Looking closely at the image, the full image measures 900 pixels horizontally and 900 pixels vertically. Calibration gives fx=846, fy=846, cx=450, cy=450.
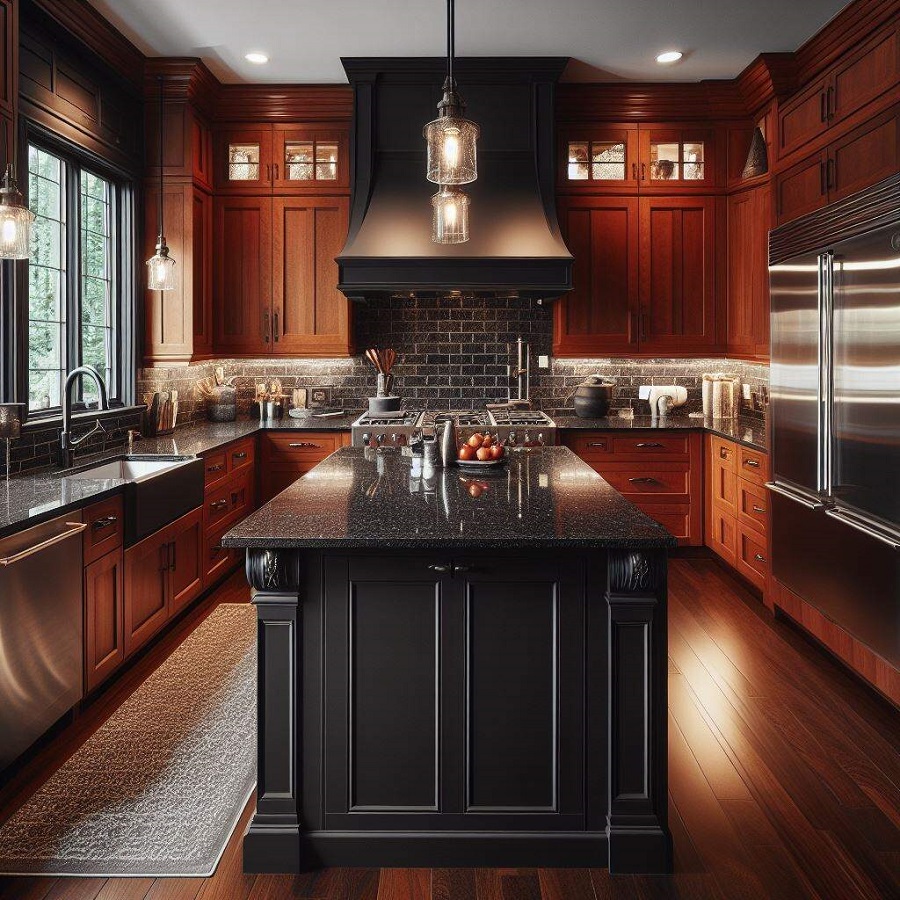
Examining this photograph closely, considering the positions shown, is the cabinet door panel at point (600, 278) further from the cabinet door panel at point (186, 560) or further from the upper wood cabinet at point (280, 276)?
the cabinet door panel at point (186, 560)

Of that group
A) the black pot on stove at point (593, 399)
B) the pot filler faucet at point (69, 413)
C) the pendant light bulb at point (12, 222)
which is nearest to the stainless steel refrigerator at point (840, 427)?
the black pot on stove at point (593, 399)

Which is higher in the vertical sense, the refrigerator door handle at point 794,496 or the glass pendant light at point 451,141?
the glass pendant light at point 451,141

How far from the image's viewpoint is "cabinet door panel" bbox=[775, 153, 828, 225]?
13.0ft

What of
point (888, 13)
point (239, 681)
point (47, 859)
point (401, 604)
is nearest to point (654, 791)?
point (401, 604)

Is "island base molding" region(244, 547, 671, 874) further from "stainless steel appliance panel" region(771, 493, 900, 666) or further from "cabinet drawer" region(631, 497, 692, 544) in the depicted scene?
"cabinet drawer" region(631, 497, 692, 544)

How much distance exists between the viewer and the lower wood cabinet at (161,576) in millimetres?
3699

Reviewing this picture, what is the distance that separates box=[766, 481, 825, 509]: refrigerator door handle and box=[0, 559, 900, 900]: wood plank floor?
0.72 meters

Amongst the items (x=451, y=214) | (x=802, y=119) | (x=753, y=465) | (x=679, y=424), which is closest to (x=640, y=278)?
(x=679, y=424)

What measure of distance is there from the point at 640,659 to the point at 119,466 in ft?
9.80

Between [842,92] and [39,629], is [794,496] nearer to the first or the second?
[842,92]

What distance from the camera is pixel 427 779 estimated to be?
236cm

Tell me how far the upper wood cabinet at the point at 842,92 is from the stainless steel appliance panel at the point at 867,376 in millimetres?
650

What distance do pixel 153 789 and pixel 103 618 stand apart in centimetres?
93

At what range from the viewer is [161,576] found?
4.07m
